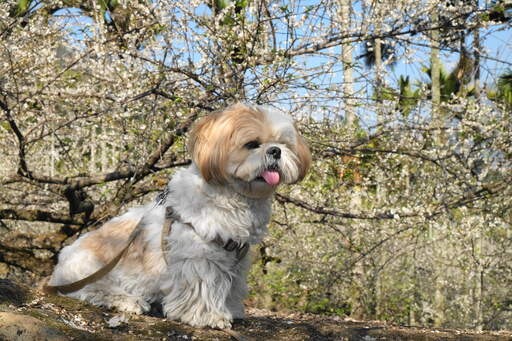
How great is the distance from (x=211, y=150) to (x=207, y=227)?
45 centimetres

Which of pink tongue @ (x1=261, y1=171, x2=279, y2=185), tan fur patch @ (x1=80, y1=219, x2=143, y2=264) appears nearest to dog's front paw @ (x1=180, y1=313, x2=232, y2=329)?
tan fur patch @ (x1=80, y1=219, x2=143, y2=264)

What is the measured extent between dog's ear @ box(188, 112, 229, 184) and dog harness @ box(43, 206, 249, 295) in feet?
1.13

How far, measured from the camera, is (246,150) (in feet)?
9.83

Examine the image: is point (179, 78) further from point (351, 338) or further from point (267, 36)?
point (351, 338)

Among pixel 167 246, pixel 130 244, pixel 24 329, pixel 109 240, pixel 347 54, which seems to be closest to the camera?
pixel 24 329

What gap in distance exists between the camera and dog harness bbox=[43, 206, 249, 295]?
124 inches

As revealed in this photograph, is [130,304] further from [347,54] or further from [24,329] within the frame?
[347,54]

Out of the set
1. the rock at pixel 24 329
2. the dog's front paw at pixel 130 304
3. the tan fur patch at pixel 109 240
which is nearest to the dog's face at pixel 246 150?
the tan fur patch at pixel 109 240

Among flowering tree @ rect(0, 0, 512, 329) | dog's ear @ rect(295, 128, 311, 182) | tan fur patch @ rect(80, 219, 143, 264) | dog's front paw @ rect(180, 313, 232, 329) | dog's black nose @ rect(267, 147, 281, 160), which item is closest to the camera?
dog's black nose @ rect(267, 147, 281, 160)

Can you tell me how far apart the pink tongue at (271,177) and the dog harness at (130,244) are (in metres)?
0.44

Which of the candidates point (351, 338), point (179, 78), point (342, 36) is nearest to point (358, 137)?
point (342, 36)

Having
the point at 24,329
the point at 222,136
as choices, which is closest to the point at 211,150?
the point at 222,136

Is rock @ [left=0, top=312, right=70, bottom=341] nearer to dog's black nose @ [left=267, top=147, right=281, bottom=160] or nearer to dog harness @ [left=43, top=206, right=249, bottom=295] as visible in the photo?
dog harness @ [left=43, top=206, right=249, bottom=295]

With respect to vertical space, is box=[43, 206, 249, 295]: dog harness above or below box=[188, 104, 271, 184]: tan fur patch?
below
